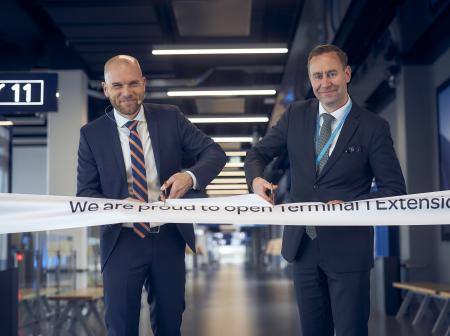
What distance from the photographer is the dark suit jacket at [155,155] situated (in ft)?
9.07

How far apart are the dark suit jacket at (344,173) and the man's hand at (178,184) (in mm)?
249

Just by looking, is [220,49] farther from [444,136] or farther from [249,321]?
[249,321]

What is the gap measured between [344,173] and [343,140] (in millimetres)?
127

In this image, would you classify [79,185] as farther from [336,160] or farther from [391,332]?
[391,332]

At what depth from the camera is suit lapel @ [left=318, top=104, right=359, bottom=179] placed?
2.64 meters

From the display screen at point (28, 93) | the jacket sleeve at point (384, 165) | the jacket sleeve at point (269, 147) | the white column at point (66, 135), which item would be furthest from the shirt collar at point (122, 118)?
the white column at point (66, 135)

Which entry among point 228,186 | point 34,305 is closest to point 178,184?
point 34,305

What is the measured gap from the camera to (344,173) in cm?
264

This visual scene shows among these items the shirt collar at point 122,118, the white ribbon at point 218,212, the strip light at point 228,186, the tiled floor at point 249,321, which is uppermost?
the strip light at point 228,186

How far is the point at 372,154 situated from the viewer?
263 cm

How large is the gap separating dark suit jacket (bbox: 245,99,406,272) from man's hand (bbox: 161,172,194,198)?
0.82 ft

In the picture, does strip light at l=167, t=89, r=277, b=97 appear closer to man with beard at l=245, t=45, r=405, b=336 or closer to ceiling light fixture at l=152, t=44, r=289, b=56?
ceiling light fixture at l=152, t=44, r=289, b=56

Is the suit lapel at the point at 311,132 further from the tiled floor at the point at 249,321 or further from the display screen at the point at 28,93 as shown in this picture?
the tiled floor at the point at 249,321

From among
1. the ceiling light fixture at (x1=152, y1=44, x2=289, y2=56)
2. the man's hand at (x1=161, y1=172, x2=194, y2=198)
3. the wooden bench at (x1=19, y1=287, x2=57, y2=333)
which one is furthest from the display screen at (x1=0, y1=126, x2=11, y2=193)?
the man's hand at (x1=161, y1=172, x2=194, y2=198)
